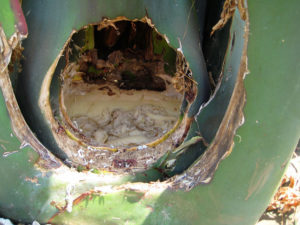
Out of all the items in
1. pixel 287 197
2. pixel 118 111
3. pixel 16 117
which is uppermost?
pixel 16 117

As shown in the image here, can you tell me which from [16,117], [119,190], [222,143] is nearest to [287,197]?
[222,143]

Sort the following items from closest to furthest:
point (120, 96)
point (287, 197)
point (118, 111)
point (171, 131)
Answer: point (287, 197), point (171, 131), point (118, 111), point (120, 96)

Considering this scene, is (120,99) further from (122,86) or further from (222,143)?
(222,143)

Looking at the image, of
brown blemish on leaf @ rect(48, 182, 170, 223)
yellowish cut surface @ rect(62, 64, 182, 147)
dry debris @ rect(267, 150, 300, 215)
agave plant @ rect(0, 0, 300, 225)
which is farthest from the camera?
yellowish cut surface @ rect(62, 64, 182, 147)

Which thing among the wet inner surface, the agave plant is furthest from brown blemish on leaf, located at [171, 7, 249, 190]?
the wet inner surface

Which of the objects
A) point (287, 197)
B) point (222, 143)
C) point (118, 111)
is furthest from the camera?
point (118, 111)

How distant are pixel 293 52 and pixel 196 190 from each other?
0.33 m

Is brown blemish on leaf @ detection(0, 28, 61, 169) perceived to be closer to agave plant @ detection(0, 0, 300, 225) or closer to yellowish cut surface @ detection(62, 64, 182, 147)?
agave plant @ detection(0, 0, 300, 225)

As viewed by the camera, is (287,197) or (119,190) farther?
(287,197)

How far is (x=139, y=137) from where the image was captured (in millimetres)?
1226

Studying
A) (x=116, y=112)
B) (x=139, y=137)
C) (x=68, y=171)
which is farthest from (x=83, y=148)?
(x=116, y=112)

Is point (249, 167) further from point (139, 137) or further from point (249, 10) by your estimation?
point (139, 137)

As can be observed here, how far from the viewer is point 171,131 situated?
3.35ft

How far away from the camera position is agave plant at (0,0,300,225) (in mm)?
607
